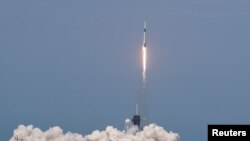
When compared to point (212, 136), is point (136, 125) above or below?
above

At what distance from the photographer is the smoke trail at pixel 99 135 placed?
11116cm

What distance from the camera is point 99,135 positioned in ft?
373

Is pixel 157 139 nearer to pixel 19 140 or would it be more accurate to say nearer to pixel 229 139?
pixel 19 140

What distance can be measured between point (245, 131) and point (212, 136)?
2808mm

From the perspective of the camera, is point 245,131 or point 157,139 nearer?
point 245,131

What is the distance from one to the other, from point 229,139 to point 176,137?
37.3 meters

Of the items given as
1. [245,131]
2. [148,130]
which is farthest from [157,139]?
[245,131]

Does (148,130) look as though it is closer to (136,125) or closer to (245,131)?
(136,125)

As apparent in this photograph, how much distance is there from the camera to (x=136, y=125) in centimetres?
11475

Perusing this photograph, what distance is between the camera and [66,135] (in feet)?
372

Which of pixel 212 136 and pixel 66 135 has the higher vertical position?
pixel 66 135

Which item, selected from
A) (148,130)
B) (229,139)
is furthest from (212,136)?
(148,130)

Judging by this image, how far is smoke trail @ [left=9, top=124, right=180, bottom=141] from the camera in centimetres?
11116

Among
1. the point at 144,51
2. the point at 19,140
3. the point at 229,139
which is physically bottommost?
the point at 229,139
